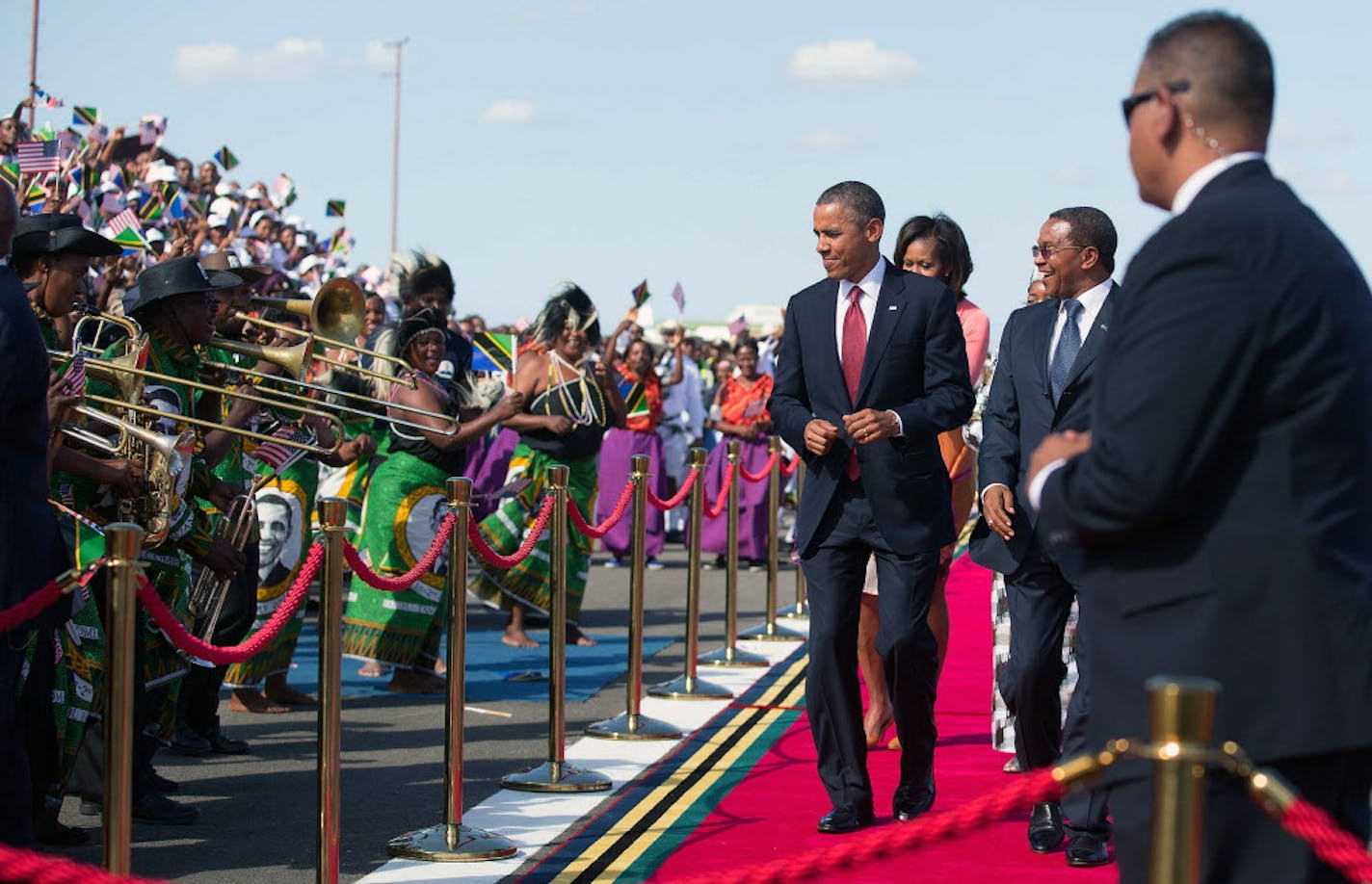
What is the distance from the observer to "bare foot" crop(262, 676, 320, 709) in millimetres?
10133

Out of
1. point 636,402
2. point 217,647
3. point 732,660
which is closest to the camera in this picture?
point 217,647

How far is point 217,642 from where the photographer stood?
8773 millimetres

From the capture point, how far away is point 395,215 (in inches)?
2108

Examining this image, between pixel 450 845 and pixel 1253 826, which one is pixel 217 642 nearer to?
pixel 450 845

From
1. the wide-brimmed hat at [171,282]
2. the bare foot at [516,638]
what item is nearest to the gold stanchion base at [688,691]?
the bare foot at [516,638]

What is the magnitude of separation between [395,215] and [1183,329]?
5146cm

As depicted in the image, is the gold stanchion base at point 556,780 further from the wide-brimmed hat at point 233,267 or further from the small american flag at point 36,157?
the small american flag at point 36,157

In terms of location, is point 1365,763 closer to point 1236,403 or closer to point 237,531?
point 1236,403

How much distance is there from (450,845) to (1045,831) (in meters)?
2.13

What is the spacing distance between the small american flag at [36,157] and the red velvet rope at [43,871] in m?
9.05

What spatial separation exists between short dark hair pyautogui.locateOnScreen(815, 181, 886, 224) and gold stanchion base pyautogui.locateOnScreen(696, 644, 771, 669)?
5.04m

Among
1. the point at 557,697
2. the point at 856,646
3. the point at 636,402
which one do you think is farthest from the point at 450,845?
the point at 636,402

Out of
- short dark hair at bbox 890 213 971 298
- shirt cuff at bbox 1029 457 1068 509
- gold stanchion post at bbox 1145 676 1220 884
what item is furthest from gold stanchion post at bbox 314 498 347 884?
short dark hair at bbox 890 213 971 298

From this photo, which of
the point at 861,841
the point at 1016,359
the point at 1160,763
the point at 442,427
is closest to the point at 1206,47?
the point at 1160,763
